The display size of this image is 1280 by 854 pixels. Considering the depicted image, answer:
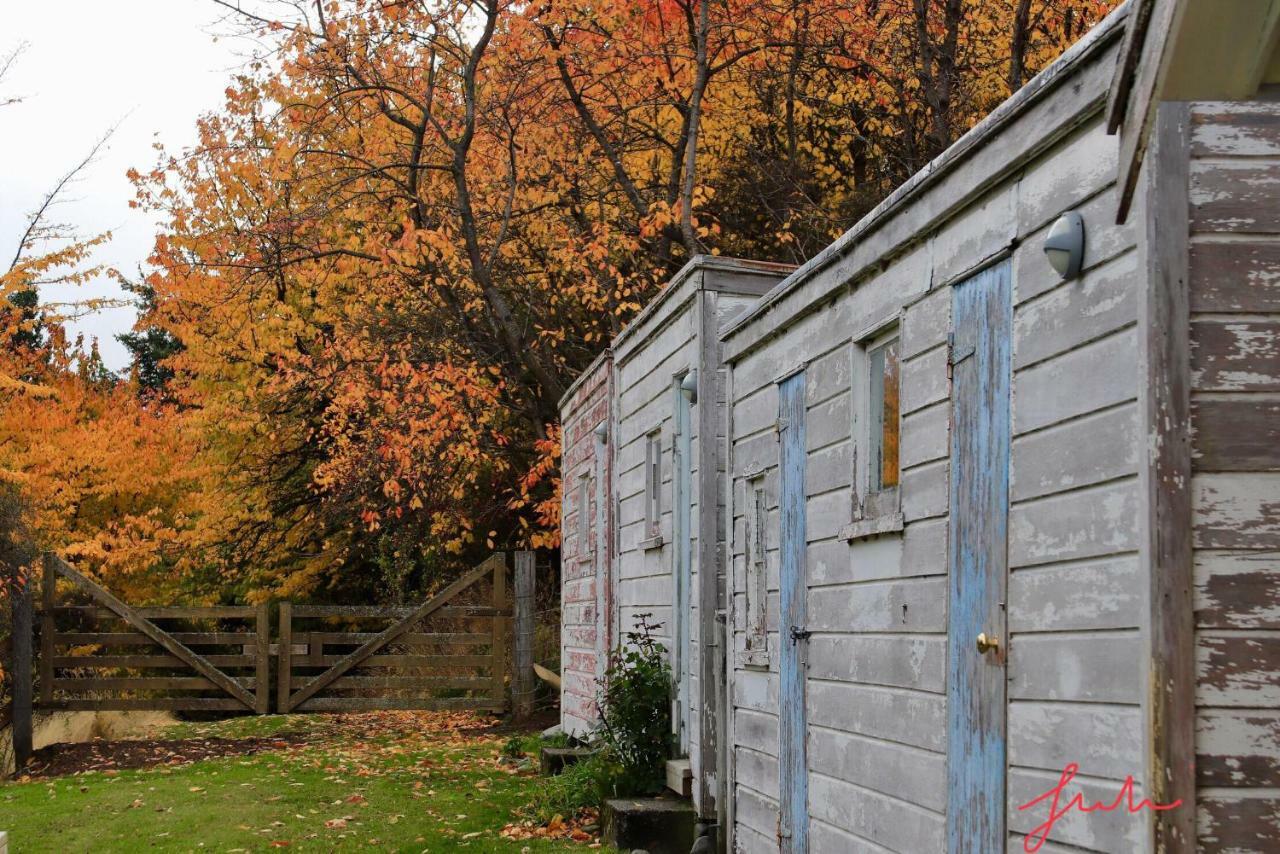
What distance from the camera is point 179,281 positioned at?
22375 millimetres

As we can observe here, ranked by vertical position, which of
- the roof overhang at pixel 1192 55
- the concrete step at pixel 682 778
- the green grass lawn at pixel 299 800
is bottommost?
the green grass lawn at pixel 299 800

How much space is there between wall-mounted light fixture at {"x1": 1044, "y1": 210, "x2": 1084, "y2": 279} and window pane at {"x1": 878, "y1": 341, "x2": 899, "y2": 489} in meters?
1.59

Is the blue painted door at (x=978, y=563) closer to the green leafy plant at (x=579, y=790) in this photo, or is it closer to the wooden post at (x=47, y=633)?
the green leafy plant at (x=579, y=790)

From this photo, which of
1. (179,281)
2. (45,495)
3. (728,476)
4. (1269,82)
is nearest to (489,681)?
(45,495)

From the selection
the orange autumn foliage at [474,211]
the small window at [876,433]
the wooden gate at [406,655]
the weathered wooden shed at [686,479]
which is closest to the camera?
the small window at [876,433]

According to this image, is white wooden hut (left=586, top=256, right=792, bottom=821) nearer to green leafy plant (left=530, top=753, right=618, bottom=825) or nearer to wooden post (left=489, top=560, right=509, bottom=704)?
green leafy plant (left=530, top=753, right=618, bottom=825)

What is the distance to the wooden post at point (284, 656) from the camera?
17.8 metres

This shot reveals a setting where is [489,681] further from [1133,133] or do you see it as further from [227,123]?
[1133,133]

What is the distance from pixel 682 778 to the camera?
9234 mm

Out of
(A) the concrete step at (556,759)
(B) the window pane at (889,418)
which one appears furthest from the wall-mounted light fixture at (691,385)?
(A) the concrete step at (556,759)

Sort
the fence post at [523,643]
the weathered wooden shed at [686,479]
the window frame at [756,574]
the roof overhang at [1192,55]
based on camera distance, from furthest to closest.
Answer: the fence post at [523,643] < the weathered wooden shed at [686,479] < the window frame at [756,574] < the roof overhang at [1192,55]

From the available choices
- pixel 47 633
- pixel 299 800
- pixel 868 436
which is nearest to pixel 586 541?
pixel 299 800
